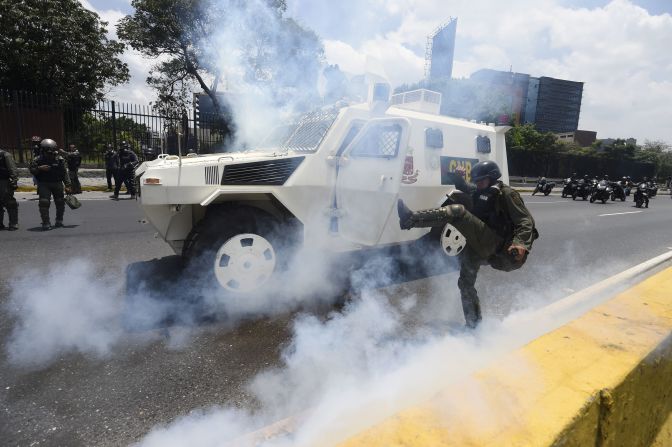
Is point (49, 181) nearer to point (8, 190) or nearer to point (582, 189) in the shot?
point (8, 190)

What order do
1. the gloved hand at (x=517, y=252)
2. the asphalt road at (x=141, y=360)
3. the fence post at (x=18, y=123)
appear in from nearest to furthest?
the asphalt road at (x=141, y=360), the gloved hand at (x=517, y=252), the fence post at (x=18, y=123)

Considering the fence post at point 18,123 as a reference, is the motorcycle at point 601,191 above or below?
below

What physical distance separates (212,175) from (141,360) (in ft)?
5.40

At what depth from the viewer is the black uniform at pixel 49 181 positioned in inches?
273

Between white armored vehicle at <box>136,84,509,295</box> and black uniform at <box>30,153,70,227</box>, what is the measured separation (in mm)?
3945

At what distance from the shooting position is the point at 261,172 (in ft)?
12.6

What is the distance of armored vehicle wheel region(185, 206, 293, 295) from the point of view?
11.8ft

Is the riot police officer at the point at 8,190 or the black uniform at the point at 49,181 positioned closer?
the riot police officer at the point at 8,190

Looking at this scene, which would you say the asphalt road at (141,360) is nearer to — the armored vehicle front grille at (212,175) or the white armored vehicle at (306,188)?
the white armored vehicle at (306,188)

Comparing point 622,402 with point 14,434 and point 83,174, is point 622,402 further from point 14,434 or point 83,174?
point 83,174

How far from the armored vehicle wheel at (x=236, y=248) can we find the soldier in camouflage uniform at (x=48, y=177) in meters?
4.92

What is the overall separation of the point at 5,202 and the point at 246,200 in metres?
5.53

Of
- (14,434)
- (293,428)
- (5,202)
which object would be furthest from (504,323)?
(5,202)

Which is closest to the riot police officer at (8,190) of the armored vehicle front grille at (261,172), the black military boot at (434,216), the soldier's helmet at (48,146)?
the soldier's helmet at (48,146)
